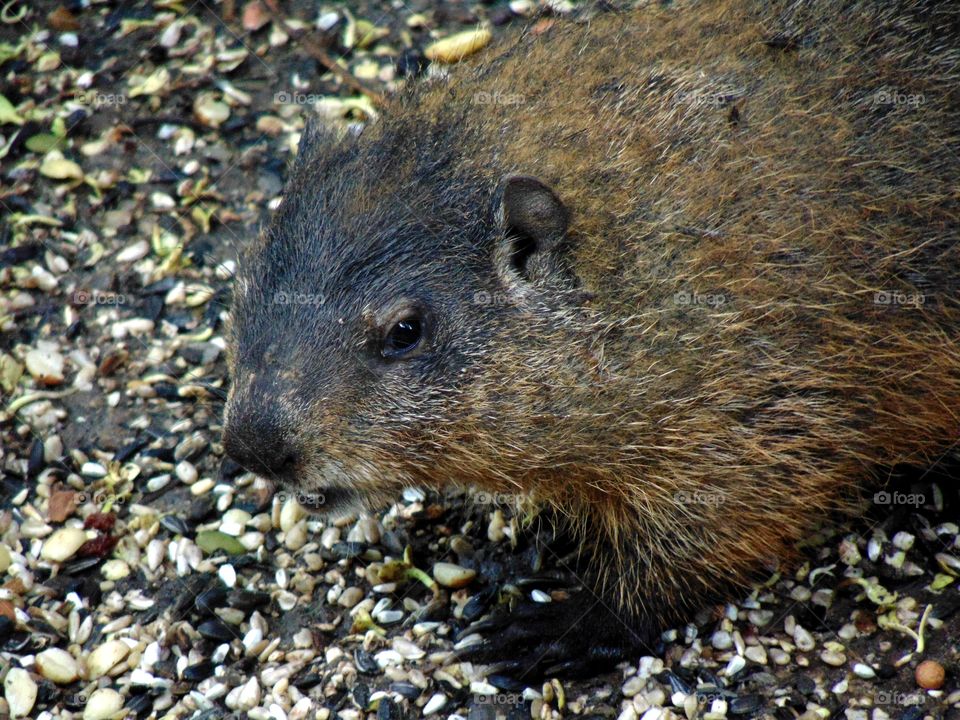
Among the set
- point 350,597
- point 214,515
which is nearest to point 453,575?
point 350,597

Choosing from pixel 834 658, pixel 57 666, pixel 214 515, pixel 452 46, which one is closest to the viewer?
pixel 834 658

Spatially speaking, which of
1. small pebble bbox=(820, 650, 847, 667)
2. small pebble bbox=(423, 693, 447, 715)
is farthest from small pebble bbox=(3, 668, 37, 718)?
small pebble bbox=(820, 650, 847, 667)

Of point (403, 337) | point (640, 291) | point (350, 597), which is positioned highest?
point (640, 291)

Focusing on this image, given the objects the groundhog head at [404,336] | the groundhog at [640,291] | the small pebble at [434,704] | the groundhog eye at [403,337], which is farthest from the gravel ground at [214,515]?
the groundhog eye at [403,337]

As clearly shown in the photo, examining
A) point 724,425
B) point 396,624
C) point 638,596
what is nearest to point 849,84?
point 724,425

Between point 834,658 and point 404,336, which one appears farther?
point 834,658

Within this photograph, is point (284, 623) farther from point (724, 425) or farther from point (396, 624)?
point (724, 425)

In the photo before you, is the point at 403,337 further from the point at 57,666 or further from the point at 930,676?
the point at 930,676
